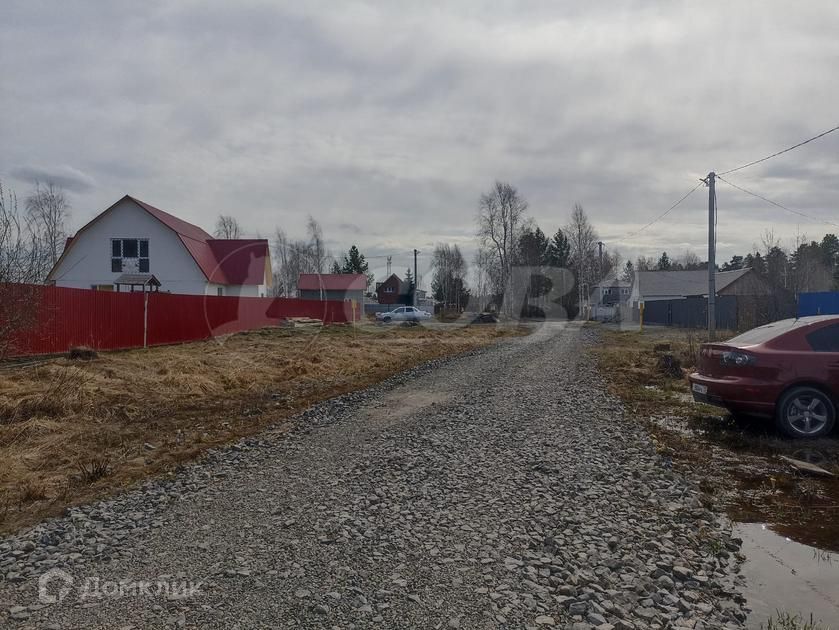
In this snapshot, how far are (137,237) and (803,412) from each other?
3587 cm

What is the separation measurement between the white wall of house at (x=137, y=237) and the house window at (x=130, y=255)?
0.23 metres

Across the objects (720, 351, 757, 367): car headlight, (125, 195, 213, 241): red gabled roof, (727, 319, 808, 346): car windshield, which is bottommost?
(720, 351, 757, 367): car headlight

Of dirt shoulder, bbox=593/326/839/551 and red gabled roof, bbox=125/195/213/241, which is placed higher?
red gabled roof, bbox=125/195/213/241

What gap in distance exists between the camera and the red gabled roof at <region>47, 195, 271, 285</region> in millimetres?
34344

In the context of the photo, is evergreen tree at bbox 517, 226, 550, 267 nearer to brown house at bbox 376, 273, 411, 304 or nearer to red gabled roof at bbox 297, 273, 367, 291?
red gabled roof at bbox 297, 273, 367, 291

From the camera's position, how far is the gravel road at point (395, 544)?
3.05 m

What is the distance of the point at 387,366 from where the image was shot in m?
15.8

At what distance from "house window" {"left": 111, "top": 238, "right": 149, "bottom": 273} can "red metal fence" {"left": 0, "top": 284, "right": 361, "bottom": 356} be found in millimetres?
10219

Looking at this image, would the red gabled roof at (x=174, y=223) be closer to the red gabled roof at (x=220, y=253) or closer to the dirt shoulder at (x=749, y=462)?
the red gabled roof at (x=220, y=253)

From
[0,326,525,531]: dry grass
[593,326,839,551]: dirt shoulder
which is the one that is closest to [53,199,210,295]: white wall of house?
[0,326,525,531]: dry grass

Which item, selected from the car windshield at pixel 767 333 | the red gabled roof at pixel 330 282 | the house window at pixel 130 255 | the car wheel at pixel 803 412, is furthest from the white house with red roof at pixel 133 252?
the car wheel at pixel 803 412

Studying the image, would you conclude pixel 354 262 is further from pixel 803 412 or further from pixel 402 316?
pixel 803 412

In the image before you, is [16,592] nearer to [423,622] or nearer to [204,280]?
[423,622]

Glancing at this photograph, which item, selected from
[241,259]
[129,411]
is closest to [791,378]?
[129,411]
